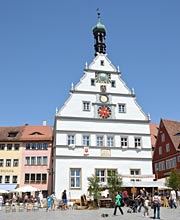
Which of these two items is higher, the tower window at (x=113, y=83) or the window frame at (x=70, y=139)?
the tower window at (x=113, y=83)

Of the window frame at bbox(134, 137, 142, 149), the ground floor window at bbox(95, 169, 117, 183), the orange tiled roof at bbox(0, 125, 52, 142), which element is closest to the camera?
the ground floor window at bbox(95, 169, 117, 183)

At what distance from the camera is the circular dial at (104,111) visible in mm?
35000

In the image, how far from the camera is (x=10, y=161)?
4522 centimetres

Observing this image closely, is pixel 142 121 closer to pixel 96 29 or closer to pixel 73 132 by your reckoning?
pixel 73 132

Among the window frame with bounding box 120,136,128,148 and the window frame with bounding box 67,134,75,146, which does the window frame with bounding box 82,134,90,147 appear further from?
the window frame with bounding box 120,136,128,148

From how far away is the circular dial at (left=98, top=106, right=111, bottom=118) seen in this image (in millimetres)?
35000

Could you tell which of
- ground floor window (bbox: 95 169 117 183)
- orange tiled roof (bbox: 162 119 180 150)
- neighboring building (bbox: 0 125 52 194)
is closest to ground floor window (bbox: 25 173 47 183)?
neighboring building (bbox: 0 125 52 194)

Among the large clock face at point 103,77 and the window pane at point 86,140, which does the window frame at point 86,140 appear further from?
the large clock face at point 103,77

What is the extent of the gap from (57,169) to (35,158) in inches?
537

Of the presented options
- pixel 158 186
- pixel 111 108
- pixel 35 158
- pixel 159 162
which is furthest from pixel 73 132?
pixel 159 162

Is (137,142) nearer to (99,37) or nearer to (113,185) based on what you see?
(113,185)

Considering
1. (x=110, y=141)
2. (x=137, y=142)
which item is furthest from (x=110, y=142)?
(x=137, y=142)

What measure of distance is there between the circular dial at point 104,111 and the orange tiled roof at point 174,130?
13223mm

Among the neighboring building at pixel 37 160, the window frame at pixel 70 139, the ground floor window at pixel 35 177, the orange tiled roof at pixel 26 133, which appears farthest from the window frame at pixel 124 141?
the ground floor window at pixel 35 177
